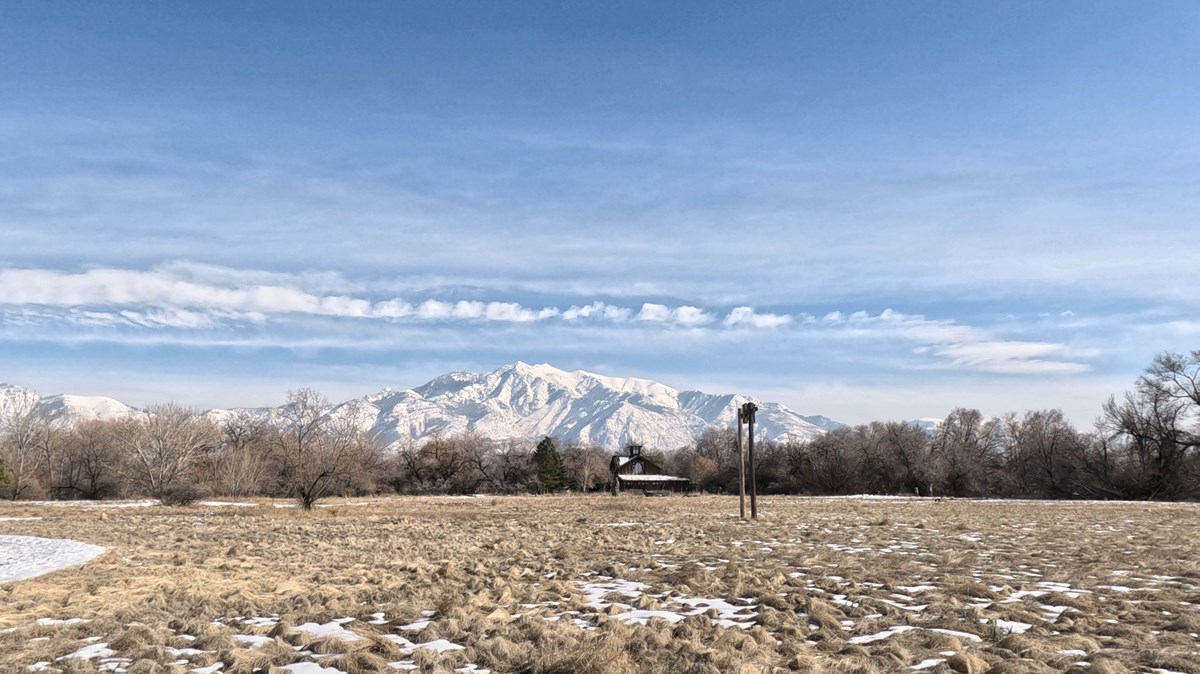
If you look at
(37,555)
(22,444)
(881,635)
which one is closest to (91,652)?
(881,635)

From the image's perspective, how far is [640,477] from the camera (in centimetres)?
9238

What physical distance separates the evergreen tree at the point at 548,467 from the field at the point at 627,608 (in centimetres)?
6856

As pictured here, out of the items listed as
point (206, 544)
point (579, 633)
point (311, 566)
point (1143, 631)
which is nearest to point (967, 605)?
point (1143, 631)

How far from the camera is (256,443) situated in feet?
281

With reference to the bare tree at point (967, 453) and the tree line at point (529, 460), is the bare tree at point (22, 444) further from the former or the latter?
the bare tree at point (967, 453)

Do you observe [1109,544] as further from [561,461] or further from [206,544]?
[561,461]

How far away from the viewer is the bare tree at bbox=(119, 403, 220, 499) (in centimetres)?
5831

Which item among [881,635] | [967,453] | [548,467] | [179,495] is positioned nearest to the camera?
[881,635]

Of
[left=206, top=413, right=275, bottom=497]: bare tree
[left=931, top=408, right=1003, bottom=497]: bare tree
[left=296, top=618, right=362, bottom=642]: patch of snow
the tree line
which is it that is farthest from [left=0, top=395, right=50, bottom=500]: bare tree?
[left=931, top=408, right=1003, bottom=497]: bare tree

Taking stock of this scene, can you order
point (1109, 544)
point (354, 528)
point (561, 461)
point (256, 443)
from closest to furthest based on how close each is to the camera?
point (1109, 544), point (354, 528), point (256, 443), point (561, 461)

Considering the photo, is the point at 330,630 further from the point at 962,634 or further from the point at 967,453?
the point at 967,453

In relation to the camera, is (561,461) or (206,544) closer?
(206,544)

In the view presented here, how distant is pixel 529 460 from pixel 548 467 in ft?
36.1

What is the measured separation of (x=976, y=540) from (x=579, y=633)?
13.9 m
